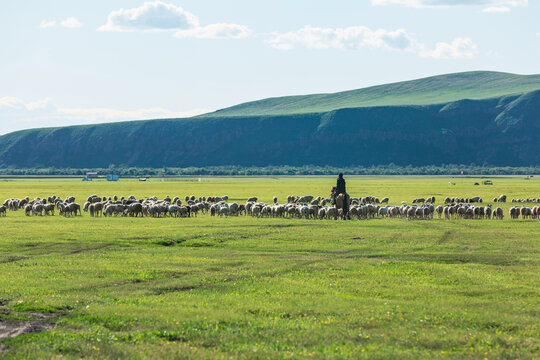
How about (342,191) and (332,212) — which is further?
(332,212)

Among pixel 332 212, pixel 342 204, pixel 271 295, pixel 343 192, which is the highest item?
pixel 343 192

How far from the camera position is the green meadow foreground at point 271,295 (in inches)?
583

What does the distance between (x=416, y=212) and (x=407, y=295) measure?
31.0 meters

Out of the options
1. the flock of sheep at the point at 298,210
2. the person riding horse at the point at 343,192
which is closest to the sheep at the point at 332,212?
the flock of sheep at the point at 298,210

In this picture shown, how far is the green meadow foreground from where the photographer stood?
1480cm

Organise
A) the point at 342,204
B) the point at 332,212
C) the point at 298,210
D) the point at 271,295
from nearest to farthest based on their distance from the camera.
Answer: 1. the point at 271,295
2. the point at 342,204
3. the point at 332,212
4. the point at 298,210

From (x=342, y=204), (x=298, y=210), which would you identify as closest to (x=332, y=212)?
(x=342, y=204)

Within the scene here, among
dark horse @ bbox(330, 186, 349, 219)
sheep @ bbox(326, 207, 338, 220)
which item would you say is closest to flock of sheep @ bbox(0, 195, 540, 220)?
sheep @ bbox(326, 207, 338, 220)

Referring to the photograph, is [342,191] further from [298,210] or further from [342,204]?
[298,210]

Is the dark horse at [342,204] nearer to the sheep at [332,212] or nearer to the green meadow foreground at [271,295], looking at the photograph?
the sheep at [332,212]

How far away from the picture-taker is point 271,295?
65.9 feet

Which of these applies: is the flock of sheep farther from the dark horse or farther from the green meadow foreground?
the green meadow foreground

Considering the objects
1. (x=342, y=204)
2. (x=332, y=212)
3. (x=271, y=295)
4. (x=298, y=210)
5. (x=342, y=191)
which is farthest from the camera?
(x=298, y=210)

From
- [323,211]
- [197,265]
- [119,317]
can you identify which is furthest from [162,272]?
[323,211]
